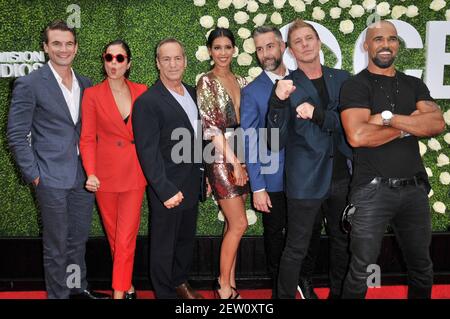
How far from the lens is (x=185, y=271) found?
3697 millimetres

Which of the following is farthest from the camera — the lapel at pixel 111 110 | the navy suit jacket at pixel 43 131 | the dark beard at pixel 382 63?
the lapel at pixel 111 110

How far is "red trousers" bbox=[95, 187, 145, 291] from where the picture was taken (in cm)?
345

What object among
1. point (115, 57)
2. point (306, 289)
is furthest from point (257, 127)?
point (306, 289)

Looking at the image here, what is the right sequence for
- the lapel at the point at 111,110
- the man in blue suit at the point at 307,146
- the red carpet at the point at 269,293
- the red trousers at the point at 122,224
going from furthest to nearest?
1. the red carpet at the point at 269,293
2. the red trousers at the point at 122,224
3. the lapel at the point at 111,110
4. the man in blue suit at the point at 307,146

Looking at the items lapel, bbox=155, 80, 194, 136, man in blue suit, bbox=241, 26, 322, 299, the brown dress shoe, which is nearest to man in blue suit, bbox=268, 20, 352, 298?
Answer: man in blue suit, bbox=241, 26, 322, 299

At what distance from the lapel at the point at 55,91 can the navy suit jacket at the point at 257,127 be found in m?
1.31

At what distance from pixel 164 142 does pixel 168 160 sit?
14 centimetres

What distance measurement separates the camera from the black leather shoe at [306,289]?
3.66m

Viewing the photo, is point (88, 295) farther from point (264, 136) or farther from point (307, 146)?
point (307, 146)

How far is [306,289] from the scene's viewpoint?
3695 mm

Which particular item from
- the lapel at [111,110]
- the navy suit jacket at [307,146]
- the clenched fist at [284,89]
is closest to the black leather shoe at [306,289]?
the navy suit jacket at [307,146]

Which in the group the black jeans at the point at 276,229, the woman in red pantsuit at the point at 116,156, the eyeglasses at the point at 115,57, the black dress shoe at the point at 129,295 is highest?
the eyeglasses at the point at 115,57

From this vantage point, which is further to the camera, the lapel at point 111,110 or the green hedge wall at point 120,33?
the green hedge wall at point 120,33

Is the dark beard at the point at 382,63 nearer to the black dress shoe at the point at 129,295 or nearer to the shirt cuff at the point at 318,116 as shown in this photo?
the shirt cuff at the point at 318,116
